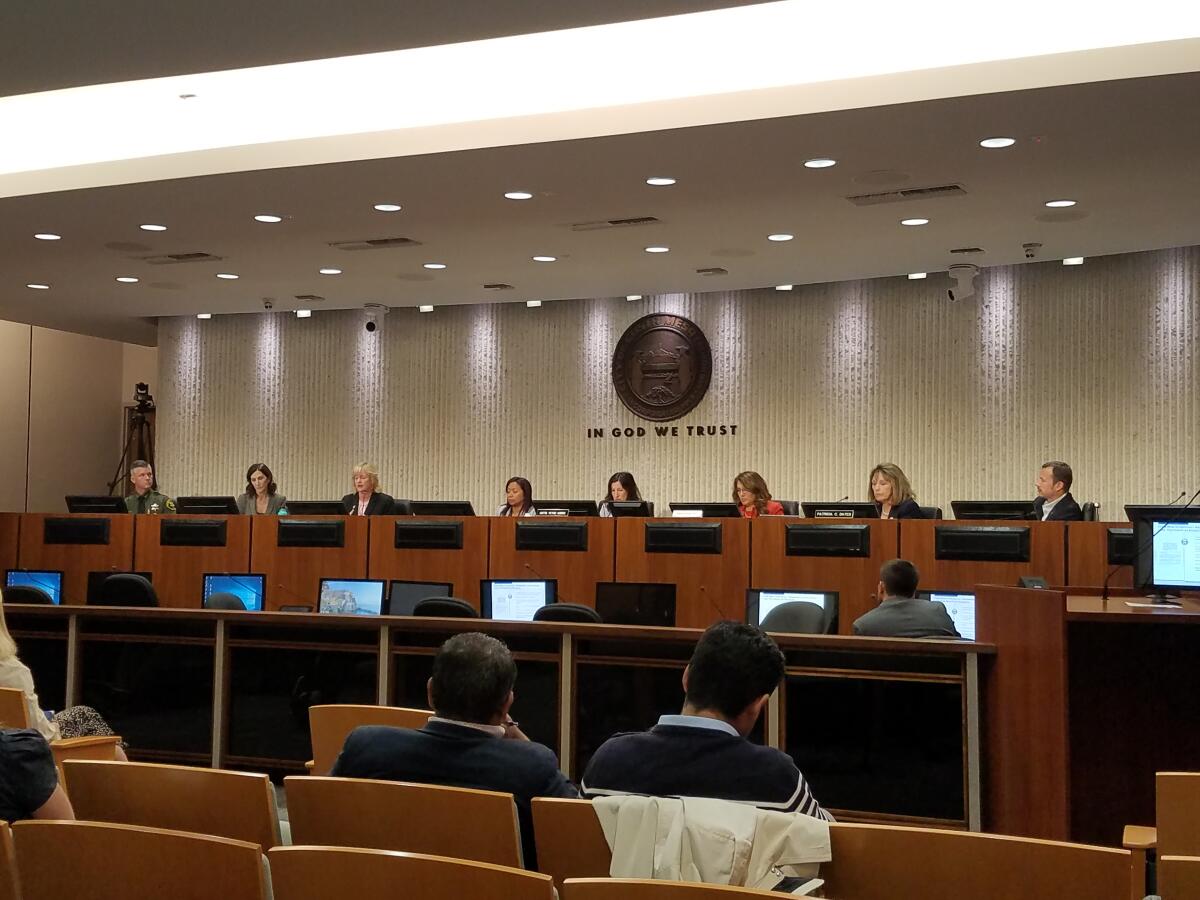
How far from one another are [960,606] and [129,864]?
5.53 metres

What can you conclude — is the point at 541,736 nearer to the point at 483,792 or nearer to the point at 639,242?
the point at 483,792

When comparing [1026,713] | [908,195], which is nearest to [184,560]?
[908,195]

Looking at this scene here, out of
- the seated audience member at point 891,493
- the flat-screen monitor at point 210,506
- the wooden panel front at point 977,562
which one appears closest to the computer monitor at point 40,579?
the flat-screen monitor at point 210,506

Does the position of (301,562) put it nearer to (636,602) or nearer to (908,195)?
(636,602)

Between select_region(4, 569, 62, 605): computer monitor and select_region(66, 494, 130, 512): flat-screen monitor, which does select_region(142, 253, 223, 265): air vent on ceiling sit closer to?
select_region(66, 494, 130, 512): flat-screen monitor

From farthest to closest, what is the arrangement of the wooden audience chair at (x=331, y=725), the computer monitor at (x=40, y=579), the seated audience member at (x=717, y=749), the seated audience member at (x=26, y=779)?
the computer monitor at (x=40, y=579), the wooden audience chair at (x=331, y=725), the seated audience member at (x=26, y=779), the seated audience member at (x=717, y=749)

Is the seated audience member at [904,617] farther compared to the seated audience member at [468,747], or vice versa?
the seated audience member at [904,617]

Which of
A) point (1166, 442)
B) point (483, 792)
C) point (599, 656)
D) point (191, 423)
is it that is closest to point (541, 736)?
point (599, 656)

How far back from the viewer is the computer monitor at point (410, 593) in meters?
8.36

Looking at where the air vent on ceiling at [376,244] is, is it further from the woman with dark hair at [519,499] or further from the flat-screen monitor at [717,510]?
the flat-screen monitor at [717,510]

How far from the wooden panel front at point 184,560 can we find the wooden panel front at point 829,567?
3871mm

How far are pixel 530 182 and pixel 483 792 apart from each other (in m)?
5.69

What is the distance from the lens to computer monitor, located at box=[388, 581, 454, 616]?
27.4ft

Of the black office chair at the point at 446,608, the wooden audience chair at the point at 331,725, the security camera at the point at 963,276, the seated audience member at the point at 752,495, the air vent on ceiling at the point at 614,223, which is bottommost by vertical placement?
the wooden audience chair at the point at 331,725
